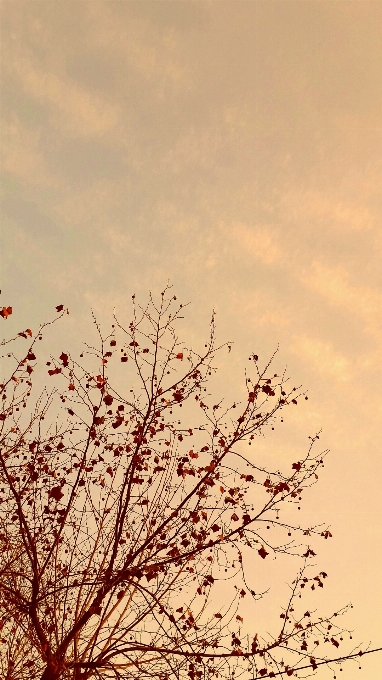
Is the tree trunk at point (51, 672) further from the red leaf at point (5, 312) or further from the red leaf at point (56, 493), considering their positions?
the red leaf at point (5, 312)

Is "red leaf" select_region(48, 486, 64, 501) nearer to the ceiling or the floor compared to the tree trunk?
nearer to the ceiling

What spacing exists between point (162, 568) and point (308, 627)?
2.39 metres

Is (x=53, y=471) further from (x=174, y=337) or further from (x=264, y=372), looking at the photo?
(x=264, y=372)

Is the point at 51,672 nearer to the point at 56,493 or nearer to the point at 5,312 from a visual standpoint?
the point at 56,493

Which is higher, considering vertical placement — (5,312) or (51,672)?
(5,312)

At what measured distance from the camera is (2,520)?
794 cm

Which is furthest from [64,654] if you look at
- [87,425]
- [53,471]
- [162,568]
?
[87,425]

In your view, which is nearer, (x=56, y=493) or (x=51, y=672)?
(x=51, y=672)

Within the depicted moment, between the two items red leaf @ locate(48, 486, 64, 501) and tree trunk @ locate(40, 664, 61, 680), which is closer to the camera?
tree trunk @ locate(40, 664, 61, 680)

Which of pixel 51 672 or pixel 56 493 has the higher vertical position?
pixel 56 493

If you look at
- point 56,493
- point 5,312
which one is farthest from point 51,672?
point 5,312

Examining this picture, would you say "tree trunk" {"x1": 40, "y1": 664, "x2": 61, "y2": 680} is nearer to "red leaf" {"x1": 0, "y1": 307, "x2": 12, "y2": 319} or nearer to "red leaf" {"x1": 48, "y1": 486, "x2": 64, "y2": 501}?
"red leaf" {"x1": 48, "y1": 486, "x2": 64, "y2": 501}

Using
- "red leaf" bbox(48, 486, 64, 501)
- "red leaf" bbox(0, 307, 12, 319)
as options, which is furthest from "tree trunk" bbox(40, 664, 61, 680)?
"red leaf" bbox(0, 307, 12, 319)

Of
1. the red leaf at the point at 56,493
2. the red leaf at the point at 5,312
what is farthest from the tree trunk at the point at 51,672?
the red leaf at the point at 5,312
